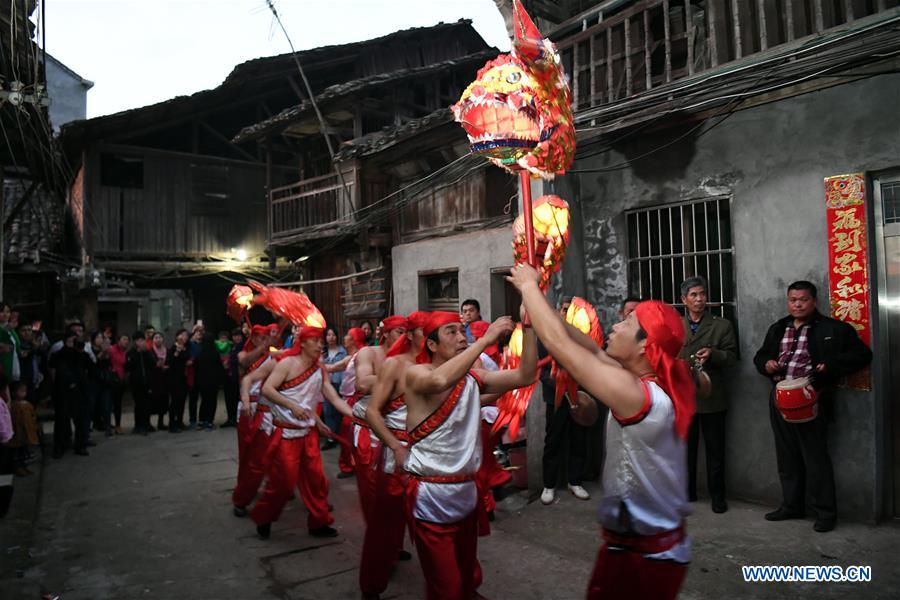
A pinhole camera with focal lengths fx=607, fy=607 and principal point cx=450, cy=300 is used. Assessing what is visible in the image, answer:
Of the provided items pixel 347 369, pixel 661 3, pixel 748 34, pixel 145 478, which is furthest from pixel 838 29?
pixel 145 478

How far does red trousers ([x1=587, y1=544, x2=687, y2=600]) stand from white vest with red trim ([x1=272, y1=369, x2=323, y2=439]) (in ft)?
11.4

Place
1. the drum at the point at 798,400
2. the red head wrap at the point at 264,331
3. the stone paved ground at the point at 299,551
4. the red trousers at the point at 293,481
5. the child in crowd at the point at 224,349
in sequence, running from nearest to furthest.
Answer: the stone paved ground at the point at 299,551, the drum at the point at 798,400, the red trousers at the point at 293,481, the red head wrap at the point at 264,331, the child in crowd at the point at 224,349

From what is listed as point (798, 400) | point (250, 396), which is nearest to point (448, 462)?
point (798, 400)

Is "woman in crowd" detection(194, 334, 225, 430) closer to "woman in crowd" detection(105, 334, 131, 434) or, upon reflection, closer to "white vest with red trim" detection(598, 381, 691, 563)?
"woman in crowd" detection(105, 334, 131, 434)

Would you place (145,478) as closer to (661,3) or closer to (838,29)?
(661,3)

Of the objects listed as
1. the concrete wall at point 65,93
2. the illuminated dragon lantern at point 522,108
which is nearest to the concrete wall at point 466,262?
the illuminated dragon lantern at point 522,108

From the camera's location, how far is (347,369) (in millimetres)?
8406

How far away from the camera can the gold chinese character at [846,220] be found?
524 centimetres

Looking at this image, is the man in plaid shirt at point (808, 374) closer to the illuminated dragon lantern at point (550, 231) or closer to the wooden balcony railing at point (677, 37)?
the wooden balcony railing at point (677, 37)

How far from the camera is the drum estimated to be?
4930 mm

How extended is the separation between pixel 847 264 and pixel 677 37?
304cm

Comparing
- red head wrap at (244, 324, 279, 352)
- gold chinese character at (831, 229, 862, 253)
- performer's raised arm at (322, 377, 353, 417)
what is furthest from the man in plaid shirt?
red head wrap at (244, 324, 279, 352)

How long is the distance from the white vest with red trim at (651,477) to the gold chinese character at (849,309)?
367cm

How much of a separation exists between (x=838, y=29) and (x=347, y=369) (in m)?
6.63
